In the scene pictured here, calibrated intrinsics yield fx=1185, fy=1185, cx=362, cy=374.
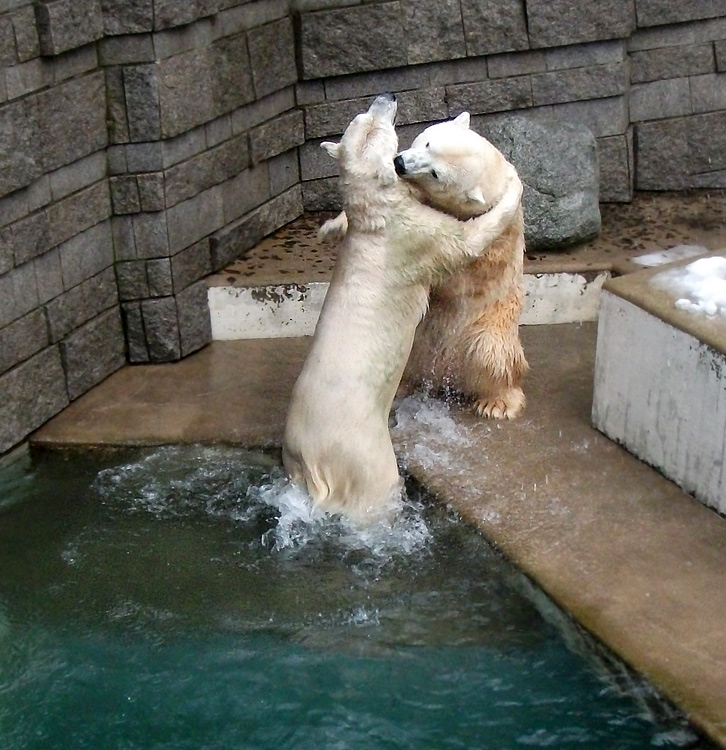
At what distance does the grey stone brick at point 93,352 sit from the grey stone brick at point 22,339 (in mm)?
181

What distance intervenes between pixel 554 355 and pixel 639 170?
2.09 meters

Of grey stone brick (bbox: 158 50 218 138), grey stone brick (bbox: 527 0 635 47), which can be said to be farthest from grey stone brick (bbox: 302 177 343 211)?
grey stone brick (bbox: 527 0 635 47)

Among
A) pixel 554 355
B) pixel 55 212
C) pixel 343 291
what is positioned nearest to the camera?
pixel 343 291

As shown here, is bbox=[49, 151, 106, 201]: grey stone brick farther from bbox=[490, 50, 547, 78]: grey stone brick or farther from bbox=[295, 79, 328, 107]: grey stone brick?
bbox=[490, 50, 547, 78]: grey stone brick

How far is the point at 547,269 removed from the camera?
6301 mm

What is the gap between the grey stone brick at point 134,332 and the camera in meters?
5.98

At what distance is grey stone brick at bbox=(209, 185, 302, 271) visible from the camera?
6.30 meters

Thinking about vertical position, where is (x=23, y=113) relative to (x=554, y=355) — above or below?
above

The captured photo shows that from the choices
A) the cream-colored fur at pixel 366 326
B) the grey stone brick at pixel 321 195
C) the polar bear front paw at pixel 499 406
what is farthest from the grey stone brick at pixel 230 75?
the polar bear front paw at pixel 499 406

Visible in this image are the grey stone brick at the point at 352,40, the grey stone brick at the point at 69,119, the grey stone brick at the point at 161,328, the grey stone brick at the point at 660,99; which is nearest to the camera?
the grey stone brick at the point at 69,119

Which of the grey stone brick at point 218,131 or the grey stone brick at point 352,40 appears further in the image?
the grey stone brick at point 352,40

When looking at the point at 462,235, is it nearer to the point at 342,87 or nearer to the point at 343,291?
the point at 343,291

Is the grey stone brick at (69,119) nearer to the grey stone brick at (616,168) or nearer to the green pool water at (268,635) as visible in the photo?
the green pool water at (268,635)

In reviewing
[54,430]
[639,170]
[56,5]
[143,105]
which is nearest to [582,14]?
[639,170]
